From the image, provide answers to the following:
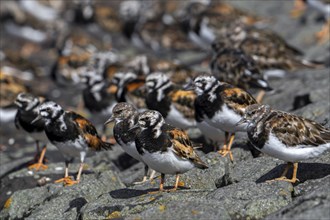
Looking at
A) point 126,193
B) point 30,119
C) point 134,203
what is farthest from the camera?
point 30,119

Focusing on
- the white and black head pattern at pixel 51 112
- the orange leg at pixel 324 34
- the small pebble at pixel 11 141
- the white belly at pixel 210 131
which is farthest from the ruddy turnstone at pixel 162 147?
the orange leg at pixel 324 34

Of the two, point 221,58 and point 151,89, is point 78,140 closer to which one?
point 151,89

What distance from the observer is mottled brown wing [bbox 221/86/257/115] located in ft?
A: 31.9

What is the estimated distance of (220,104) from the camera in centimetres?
978

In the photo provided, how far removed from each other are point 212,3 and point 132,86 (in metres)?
7.26

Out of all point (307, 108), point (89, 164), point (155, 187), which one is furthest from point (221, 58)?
point (155, 187)

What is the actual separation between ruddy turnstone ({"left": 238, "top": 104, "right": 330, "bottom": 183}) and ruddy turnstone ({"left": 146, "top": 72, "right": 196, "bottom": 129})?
10.4 feet

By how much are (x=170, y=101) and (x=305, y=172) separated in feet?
11.3

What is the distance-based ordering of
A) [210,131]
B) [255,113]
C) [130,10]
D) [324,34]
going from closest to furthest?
[255,113] → [210,131] → [324,34] → [130,10]

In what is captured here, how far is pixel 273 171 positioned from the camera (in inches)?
343

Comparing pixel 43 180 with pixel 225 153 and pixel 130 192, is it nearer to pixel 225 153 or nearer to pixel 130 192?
pixel 130 192

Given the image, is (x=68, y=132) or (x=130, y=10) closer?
(x=68, y=132)

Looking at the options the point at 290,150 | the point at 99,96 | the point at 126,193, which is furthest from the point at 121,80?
the point at 290,150

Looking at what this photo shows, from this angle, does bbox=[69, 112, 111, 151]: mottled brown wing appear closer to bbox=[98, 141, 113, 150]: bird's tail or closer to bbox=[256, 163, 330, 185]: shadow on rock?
bbox=[98, 141, 113, 150]: bird's tail
